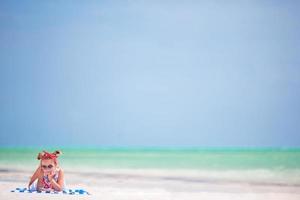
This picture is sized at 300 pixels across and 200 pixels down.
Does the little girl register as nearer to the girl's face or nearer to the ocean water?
the girl's face

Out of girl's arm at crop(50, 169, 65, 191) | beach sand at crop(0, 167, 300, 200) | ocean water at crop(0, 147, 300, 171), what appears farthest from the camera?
ocean water at crop(0, 147, 300, 171)

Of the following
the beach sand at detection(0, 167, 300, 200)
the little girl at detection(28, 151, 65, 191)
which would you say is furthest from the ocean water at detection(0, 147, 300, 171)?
the little girl at detection(28, 151, 65, 191)

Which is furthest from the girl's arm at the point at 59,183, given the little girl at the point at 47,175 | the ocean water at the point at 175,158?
the ocean water at the point at 175,158

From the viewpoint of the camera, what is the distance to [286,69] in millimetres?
4074

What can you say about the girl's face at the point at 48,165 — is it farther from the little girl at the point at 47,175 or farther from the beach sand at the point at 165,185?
the beach sand at the point at 165,185

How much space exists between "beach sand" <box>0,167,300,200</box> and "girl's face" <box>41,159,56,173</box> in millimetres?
224

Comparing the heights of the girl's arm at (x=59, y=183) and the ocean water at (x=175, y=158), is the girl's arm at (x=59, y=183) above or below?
below

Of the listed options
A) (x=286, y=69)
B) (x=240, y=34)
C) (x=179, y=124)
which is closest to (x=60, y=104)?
(x=179, y=124)

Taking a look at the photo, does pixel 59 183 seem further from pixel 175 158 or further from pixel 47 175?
pixel 175 158

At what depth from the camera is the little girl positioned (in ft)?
13.1

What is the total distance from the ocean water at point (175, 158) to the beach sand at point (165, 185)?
0.47ft

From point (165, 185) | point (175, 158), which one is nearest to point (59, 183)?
point (165, 185)

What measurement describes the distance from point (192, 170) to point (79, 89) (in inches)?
54.6

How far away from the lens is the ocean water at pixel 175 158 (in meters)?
4.45
